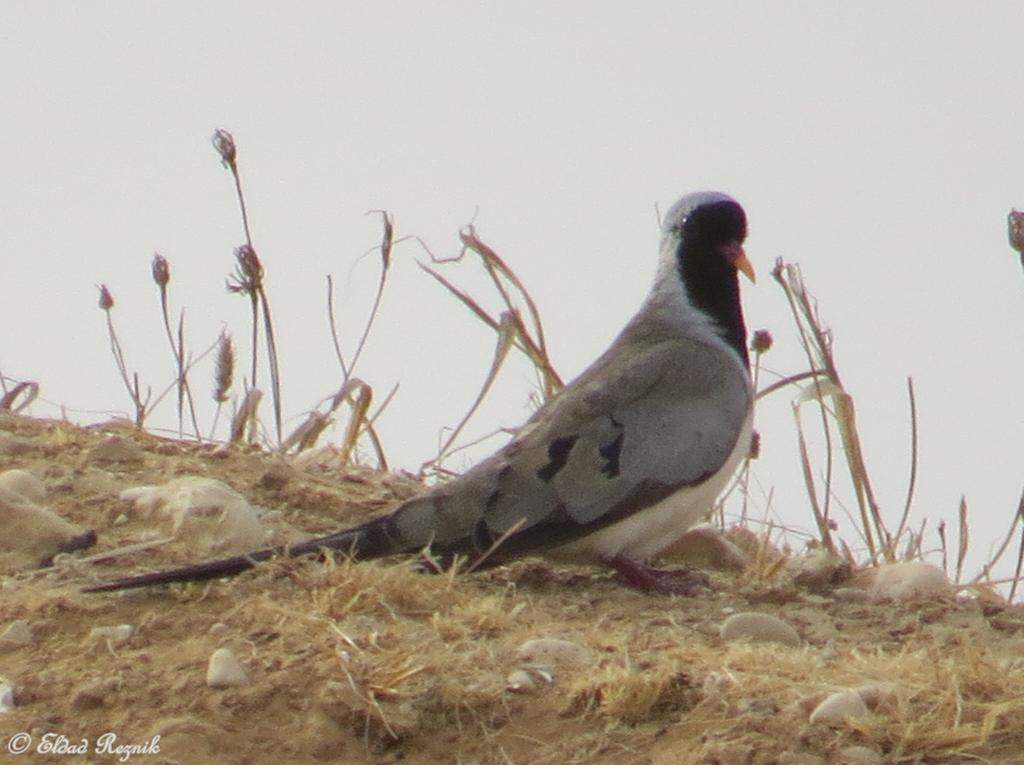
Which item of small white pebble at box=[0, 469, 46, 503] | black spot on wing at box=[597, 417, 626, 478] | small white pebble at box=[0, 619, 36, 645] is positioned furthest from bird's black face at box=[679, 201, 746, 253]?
small white pebble at box=[0, 619, 36, 645]

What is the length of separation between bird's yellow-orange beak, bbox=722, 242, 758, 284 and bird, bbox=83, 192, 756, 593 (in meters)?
0.13

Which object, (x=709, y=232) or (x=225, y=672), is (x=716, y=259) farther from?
(x=225, y=672)

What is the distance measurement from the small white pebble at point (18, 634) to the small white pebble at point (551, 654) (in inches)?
38.8

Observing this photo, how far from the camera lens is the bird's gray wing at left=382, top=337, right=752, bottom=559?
5020mm

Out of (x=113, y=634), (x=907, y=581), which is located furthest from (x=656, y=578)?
(x=113, y=634)

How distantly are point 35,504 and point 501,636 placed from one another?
142 cm

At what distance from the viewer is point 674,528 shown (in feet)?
17.6

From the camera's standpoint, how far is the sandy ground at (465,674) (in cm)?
366

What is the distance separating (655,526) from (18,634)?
1.74 m

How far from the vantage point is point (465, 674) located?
393 cm

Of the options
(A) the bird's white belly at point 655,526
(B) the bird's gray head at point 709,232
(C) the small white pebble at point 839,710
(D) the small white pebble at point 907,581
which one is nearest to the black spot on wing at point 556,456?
(A) the bird's white belly at point 655,526

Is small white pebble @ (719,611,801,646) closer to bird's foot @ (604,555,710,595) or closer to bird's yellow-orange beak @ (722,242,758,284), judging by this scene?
bird's foot @ (604,555,710,595)

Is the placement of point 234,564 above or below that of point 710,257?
below

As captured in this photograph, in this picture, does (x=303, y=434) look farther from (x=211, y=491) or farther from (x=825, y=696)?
(x=825, y=696)
